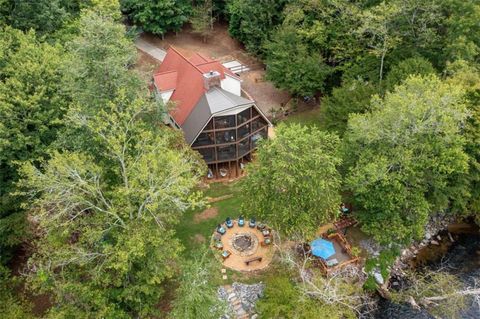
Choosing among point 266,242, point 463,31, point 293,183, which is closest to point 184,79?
point 266,242

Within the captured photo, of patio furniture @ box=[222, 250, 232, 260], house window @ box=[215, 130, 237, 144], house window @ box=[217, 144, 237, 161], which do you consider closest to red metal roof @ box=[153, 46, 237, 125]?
house window @ box=[215, 130, 237, 144]

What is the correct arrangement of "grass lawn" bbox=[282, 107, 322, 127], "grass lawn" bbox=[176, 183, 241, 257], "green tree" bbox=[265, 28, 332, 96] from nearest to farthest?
"grass lawn" bbox=[176, 183, 241, 257]
"green tree" bbox=[265, 28, 332, 96]
"grass lawn" bbox=[282, 107, 322, 127]

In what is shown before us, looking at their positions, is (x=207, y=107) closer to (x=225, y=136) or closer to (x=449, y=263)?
(x=225, y=136)

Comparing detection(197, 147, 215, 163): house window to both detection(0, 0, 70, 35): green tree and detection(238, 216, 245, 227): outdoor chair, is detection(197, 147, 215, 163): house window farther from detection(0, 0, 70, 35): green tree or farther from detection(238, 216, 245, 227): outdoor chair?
detection(0, 0, 70, 35): green tree

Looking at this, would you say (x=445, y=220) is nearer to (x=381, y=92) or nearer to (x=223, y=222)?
(x=381, y=92)

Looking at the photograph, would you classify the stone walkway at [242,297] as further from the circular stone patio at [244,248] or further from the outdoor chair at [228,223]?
the outdoor chair at [228,223]
